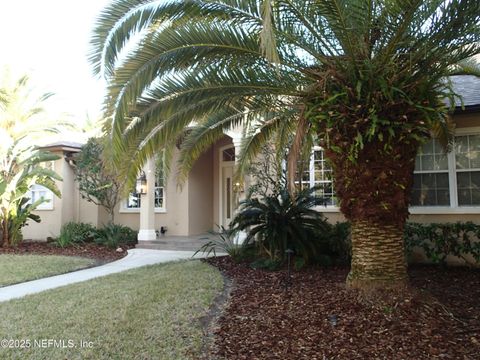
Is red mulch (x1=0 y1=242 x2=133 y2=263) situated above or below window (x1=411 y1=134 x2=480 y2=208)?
below

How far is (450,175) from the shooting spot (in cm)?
1012

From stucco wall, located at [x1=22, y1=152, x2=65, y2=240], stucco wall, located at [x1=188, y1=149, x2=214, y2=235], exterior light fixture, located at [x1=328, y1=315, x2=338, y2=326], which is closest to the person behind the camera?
exterior light fixture, located at [x1=328, y1=315, x2=338, y2=326]

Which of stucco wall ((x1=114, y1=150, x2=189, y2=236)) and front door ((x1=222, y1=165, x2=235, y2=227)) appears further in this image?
front door ((x1=222, y1=165, x2=235, y2=227))

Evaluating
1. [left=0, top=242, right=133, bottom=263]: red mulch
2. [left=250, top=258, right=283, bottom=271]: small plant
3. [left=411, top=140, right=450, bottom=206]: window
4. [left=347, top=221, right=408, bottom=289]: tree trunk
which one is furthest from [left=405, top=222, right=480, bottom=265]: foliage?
[left=0, top=242, right=133, bottom=263]: red mulch

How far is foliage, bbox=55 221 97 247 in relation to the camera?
14688 millimetres

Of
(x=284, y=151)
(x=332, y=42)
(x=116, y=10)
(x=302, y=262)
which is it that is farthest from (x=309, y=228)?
(x=116, y=10)

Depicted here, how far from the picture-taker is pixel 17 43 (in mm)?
17906

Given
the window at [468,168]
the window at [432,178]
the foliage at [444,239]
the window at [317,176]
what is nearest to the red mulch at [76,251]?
the window at [317,176]

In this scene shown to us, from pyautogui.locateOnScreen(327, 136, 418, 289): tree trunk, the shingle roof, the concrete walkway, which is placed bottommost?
the concrete walkway

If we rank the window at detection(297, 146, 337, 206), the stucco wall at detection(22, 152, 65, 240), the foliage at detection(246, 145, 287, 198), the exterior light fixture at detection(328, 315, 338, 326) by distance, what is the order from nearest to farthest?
the exterior light fixture at detection(328, 315, 338, 326), the foliage at detection(246, 145, 287, 198), the window at detection(297, 146, 337, 206), the stucco wall at detection(22, 152, 65, 240)

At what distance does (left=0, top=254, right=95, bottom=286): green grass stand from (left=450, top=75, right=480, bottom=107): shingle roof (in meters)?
10.2

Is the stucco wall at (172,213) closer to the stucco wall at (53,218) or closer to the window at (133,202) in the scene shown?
the window at (133,202)

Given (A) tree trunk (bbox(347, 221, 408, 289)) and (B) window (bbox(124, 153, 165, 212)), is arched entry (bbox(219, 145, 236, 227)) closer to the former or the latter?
(B) window (bbox(124, 153, 165, 212))

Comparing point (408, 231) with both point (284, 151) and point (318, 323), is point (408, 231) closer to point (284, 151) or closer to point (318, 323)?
point (284, 151)
